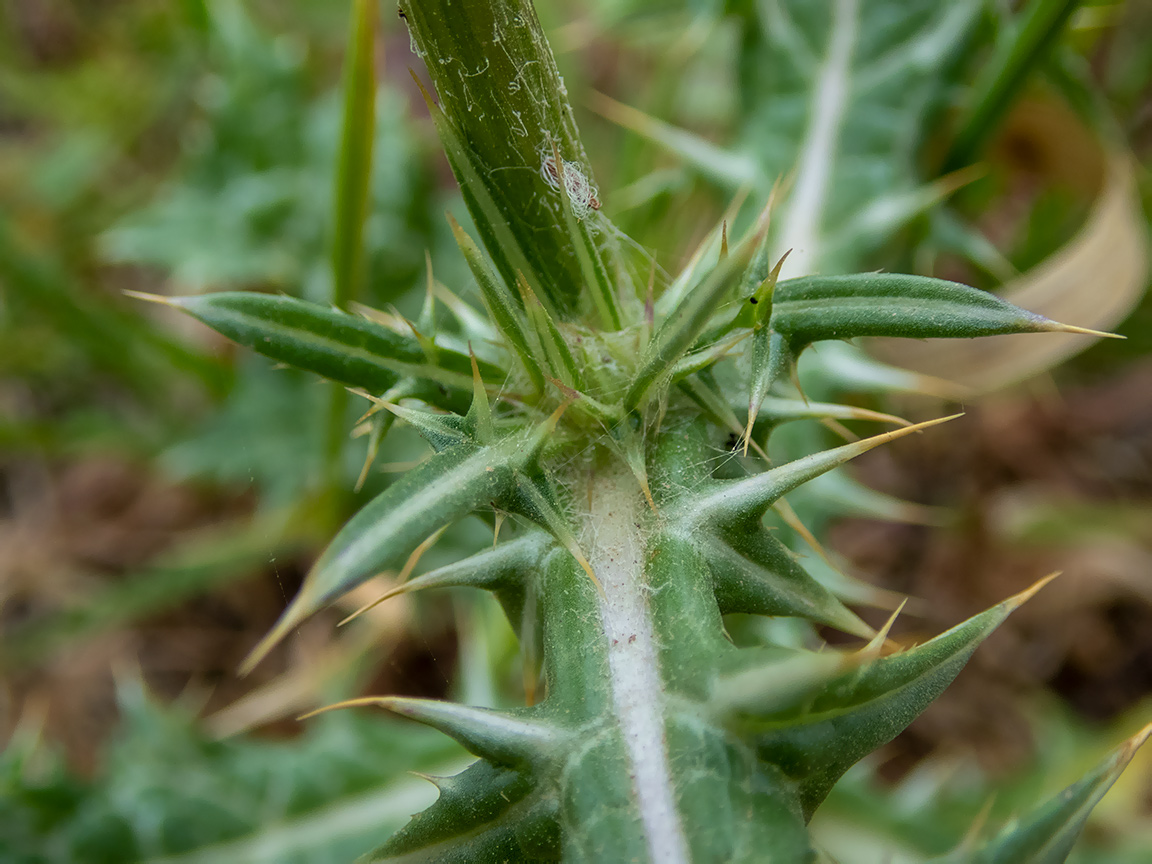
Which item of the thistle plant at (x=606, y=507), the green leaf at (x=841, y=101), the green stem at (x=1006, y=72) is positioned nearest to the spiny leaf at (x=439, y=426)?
the thistle plant at (x=606, y=507)

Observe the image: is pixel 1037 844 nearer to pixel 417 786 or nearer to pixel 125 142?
pixel 417 786

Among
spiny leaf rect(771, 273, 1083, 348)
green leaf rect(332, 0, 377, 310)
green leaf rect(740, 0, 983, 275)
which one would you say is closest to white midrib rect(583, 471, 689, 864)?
spiny leaf rect(771, 273, 1083, 348)

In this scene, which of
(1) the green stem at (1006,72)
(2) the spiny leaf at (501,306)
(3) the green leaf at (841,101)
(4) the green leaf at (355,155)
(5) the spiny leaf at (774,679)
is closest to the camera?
(5) the spiny leaf at (774,679)

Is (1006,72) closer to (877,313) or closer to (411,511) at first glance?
(877,313)

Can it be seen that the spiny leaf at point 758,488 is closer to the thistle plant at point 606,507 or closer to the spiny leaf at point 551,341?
the thistle plant at point 606,507

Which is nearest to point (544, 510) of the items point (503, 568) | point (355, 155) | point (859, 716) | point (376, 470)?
point (503, 568)

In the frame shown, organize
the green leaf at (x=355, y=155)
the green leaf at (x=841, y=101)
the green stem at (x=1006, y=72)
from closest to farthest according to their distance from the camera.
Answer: the green leaf at (x=355, y=155)
the green stem at (x=1006, y=72)
the green leaf at (x=841, y=101)

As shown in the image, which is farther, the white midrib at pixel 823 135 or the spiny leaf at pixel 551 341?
the white midrib at pixel 823 135
